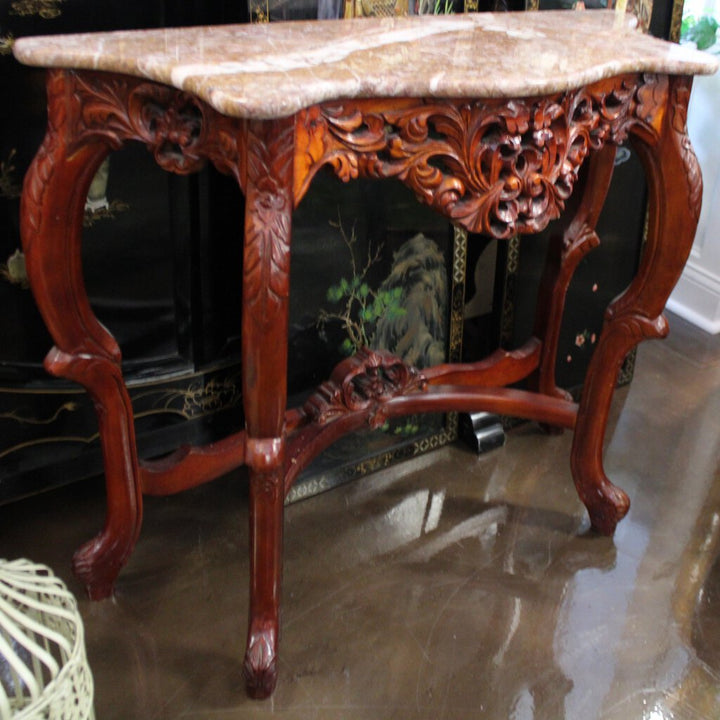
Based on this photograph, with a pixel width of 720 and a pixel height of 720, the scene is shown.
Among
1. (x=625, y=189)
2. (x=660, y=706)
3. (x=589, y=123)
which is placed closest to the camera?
(x=589, y=123)

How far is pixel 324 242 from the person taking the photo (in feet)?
5.32

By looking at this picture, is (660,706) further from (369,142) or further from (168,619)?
(369,142)

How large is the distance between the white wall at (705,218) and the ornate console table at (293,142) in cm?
107

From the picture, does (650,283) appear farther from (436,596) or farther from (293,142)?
(293,142)

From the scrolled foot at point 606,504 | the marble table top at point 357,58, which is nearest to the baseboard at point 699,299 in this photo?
the scrolled foot at point 606,504

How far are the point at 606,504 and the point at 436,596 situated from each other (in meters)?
0.37

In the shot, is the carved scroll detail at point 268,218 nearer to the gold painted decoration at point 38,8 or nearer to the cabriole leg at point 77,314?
the cabriole leg at point 77,314

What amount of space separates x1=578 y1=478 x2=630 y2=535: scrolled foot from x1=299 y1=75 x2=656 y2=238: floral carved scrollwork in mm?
643

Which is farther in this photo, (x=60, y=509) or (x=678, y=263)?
(x=60, y=509)

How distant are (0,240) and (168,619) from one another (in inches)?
25.3

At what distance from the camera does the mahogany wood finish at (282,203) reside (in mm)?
1056

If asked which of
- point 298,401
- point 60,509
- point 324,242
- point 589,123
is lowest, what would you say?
point 60,509

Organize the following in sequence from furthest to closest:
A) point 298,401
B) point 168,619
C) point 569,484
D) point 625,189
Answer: point 625,189
point 569,484
point 298,401
point 168,619

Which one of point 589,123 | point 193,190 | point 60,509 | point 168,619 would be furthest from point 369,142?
point 60,509
